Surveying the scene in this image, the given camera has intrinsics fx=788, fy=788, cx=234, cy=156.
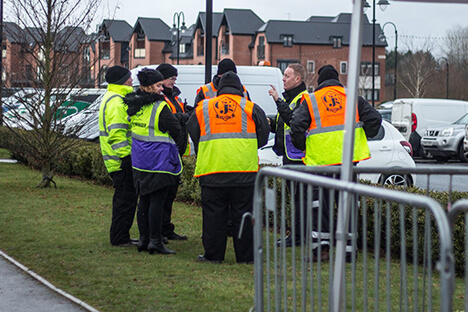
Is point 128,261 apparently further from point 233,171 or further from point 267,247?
point 267,247

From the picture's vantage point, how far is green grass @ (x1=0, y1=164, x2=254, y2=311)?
20.0 feet

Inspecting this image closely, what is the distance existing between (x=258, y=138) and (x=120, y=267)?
1787 millimetres

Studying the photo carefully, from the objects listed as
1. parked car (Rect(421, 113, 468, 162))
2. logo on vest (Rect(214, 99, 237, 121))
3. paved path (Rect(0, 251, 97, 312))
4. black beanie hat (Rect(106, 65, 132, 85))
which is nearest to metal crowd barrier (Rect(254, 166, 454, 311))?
paved path (Rect(0, 251, 97, 312))

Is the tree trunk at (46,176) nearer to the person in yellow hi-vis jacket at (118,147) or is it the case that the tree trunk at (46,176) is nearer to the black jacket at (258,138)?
the person in yellow hi-vis jacket at (118,147)

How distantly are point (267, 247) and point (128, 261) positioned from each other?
3.47 m

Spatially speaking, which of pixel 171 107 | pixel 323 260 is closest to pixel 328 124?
pixel 171 107

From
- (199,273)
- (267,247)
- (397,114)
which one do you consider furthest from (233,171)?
(397,114)

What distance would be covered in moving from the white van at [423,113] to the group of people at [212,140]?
20.5m

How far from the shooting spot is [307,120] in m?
7.66

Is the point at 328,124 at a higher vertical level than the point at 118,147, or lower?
higher

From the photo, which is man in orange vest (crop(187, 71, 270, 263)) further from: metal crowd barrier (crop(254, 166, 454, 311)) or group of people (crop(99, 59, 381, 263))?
metal crowd barrier (crop(254, 166, 454, 311))

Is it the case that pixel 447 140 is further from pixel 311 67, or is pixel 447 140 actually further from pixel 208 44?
A: pixel 311 67

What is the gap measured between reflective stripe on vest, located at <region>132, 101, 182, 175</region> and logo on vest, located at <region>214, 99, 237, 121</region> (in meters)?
0.78

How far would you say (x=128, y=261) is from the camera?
A: 25.2 feet
